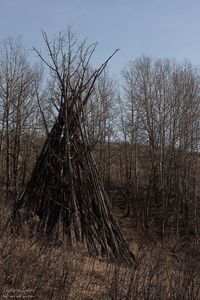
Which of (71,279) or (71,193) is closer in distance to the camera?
(71,279)

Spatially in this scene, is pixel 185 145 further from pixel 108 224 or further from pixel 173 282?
pixel 173 282

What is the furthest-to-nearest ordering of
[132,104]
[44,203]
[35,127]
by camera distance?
[132,104] → [35,127] → [44,203]

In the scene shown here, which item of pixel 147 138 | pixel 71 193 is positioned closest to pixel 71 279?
pixel 71 193

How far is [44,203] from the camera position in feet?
26.1

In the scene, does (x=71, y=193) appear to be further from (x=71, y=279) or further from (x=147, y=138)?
(x=147, y=138)

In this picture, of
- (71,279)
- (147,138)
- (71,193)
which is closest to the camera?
(71,279)

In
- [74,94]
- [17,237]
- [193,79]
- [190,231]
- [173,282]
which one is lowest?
[190,231]

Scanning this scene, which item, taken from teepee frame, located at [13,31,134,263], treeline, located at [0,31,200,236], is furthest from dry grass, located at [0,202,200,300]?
treeline, located at [0,31,200,236]

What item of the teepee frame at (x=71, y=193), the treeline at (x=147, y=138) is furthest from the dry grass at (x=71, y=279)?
the treeline at (x=147, y=138)

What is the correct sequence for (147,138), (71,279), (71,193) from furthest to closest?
1. (147,138)
2. (71,193)
3. (71,279)

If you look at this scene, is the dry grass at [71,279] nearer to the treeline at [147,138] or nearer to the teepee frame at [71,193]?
the teepee frame at [71,193]

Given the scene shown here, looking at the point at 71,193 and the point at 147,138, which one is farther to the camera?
the point at 147,138

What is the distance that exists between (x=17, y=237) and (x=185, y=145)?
26.2 meters

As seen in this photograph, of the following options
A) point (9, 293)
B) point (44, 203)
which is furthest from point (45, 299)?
point (44, 203)
